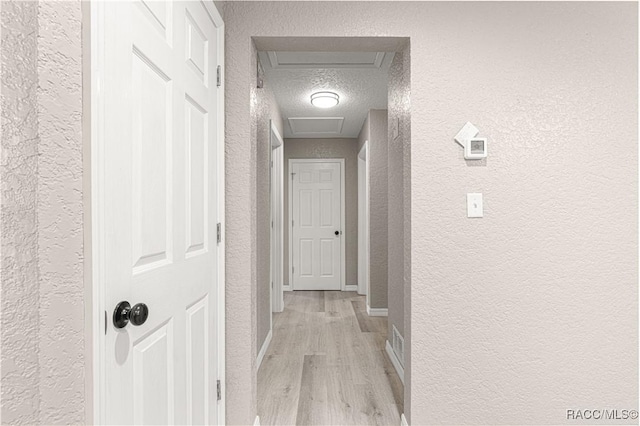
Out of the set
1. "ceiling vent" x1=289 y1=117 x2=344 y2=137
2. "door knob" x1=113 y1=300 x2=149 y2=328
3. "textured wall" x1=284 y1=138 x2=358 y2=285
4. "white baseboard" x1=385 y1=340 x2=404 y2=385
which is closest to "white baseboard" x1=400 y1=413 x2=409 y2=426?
"white baseboard" x1=385 y1=340 x2=404 y2=385

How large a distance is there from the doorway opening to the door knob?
1.29m

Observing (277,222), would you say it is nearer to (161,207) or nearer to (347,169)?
(347,169)

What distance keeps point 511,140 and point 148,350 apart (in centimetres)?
179


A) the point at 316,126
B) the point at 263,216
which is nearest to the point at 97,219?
the point at 263,216

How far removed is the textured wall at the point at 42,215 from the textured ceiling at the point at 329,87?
2.22 metres

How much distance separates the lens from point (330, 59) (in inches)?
120

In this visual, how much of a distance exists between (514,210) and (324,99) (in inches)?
95.5

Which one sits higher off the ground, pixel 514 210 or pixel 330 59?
pixel 330 59

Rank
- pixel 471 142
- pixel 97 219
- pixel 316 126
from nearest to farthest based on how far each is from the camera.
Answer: pixel 97 219 → pixel 471 142 → pixel 316 126

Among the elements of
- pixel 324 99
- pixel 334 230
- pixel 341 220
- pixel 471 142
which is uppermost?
pixel 324 99

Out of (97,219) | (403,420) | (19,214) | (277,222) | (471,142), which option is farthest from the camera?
(277,222)

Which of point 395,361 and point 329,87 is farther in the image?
point 329,87

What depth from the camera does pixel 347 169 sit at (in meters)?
6.11

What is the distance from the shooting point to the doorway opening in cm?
241
